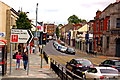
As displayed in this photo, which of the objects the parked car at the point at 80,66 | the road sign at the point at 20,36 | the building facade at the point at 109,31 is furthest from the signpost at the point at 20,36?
the building facade at the point at 109,31

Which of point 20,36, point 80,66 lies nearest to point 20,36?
point 20,36

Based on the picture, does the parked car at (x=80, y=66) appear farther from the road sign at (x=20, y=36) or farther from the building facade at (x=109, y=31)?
the building facade at (x=109, y=31)

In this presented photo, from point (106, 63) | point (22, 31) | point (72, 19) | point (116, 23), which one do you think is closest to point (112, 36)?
point (116, 23)

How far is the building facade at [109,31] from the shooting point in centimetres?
5253

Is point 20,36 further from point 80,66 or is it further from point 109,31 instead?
point 109,31

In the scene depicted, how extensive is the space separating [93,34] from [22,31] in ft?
168

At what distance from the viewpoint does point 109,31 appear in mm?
53875

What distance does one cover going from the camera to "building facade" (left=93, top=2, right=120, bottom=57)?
172 ft

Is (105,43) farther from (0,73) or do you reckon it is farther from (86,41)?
(0,73)

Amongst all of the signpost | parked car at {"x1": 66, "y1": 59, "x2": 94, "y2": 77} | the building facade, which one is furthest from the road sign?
the building facade

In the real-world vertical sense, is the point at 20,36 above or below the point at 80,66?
above

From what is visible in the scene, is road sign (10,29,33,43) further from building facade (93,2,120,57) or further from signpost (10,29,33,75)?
building facade (93,2,120,57)

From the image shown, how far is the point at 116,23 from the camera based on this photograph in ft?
174

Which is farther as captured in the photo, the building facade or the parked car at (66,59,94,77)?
the building facade
